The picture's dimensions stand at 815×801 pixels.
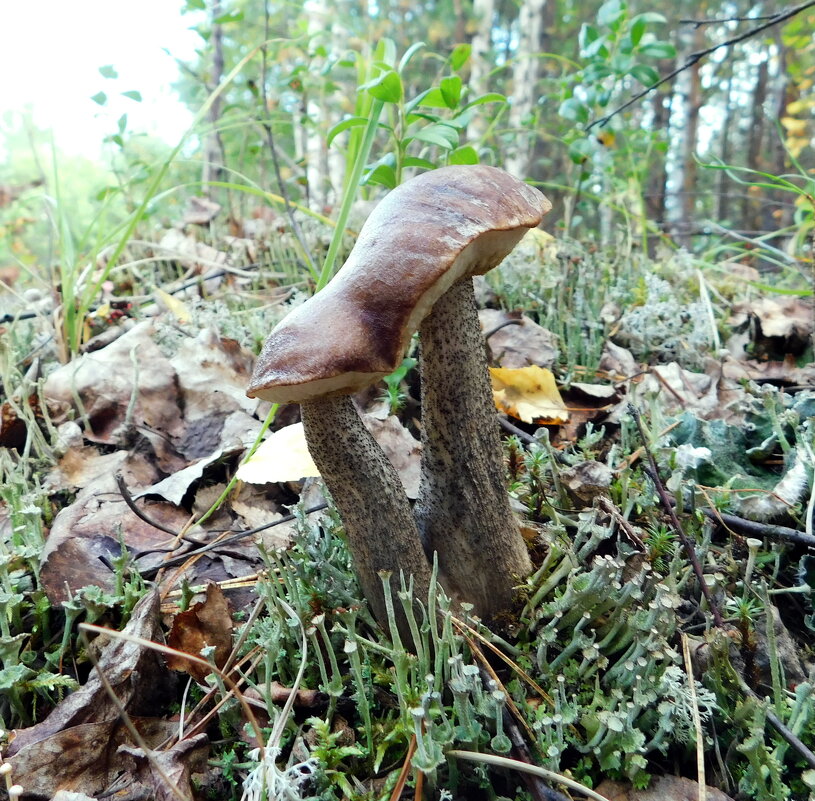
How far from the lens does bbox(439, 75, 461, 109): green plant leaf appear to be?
6.23 feet

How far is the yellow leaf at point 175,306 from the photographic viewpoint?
3168mm

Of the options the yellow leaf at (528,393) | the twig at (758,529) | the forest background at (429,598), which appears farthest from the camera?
the yellow leaf at (528,393)

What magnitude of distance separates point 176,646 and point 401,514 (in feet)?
2.31

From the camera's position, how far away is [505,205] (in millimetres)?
1179

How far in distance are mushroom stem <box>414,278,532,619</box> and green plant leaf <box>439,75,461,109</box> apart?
2.91 feet

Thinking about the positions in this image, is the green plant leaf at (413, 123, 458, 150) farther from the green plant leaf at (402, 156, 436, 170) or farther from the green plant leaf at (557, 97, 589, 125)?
the green plant leaf at (557, 97, 589, 125)

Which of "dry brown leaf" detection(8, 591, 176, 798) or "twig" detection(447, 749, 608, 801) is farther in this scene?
"dry brown leaf" detection(8, 591, 176, 798)

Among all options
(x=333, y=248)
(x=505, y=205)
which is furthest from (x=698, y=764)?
(x=333, y=248)

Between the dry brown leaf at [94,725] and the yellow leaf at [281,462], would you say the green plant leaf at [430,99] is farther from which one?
the dry brown leaf at [94,725]

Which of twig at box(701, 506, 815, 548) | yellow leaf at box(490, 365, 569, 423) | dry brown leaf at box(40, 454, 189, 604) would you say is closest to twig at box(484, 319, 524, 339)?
yellow leaf at box(490, 365, 569, 423)

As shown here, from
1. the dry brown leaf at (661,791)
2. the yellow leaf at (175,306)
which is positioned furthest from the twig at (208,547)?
the yellow leaf at (175,306)

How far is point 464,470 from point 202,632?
82 centimetres

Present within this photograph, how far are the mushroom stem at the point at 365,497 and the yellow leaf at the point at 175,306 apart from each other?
212 cm

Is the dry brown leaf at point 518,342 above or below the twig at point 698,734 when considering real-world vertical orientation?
above
